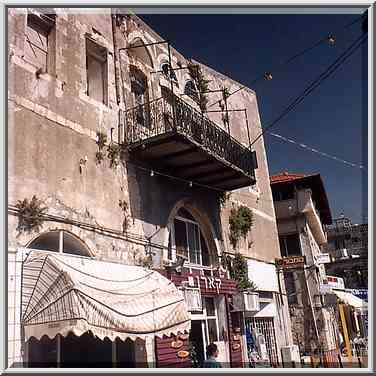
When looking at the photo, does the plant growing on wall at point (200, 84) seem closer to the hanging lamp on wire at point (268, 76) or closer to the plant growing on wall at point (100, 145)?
the hanging lamp on wire at point (268, 76)

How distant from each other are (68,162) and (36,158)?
0.78m

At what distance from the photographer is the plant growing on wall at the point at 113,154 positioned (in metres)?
9.19

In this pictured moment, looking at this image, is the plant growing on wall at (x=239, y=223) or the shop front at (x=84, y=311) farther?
the plant growing on wall at (x=239, y=223)

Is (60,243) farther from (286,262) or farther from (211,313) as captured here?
(286,262)

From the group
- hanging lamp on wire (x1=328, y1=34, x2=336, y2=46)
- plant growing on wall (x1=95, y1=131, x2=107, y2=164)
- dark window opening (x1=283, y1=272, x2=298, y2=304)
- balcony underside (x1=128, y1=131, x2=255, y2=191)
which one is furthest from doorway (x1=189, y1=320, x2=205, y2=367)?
dark window opening (x1=283, y1=272, x2=298, y2=304)

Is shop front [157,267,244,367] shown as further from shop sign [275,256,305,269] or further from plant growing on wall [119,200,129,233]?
shop sign [275,256,305,269]

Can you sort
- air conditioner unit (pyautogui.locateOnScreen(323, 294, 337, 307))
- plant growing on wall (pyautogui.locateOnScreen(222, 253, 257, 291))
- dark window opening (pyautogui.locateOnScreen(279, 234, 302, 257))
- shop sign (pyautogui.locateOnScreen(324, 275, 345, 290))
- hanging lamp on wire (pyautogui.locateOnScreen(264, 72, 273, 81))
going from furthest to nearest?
1. dark window opening (pyautogui.locateOnScreen(279, 234, 302, 257))
2. air conditioner unit (pyautogui.locateOnScreen(323, 294, 337, 307))
3. shop sign (pyautogui.locateOnScreen(324, 275, 345, 290))
4. plant growing on wall (pyautogui.locateOnScreen(222, 253, 257, 291))
5. hanging lamp on wire (pyautogui.locateOnScreen(264, 72, 273, 81))

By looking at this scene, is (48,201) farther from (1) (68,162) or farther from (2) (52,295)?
(2) (52,295)

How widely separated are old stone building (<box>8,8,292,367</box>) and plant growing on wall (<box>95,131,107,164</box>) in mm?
23

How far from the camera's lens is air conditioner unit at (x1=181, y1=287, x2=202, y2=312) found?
10.0 meters

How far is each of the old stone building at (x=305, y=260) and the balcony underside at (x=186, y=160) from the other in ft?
31.9

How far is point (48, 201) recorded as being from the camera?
7.34 m

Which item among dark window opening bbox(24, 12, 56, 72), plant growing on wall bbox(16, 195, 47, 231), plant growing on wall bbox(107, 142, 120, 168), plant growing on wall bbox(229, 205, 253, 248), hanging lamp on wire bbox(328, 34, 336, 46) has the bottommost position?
plant growing on wall bbox(16, 195, 47, 231)

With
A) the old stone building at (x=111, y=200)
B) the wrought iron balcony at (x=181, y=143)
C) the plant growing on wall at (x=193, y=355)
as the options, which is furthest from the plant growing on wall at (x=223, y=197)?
the plant growing on wall at (x=193, y=355)
